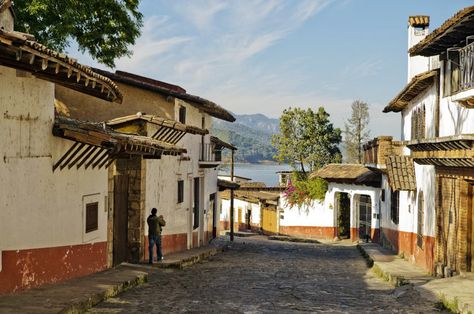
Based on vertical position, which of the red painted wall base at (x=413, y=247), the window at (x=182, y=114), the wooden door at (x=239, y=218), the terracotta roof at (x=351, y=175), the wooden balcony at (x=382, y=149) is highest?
the window at (x=182, y=114)

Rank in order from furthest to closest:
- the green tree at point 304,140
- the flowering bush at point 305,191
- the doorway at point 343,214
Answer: the green tree at point 304,140 < the flowering bush at point 305,191 < the doorway at point 343,214

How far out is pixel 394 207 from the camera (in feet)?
74.3

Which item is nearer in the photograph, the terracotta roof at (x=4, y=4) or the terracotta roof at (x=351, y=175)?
the terracotta roof at (x=4, y=4)

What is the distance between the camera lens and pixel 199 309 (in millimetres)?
9516

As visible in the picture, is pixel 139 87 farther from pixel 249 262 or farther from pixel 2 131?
pixel 2 131

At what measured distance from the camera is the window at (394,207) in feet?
71.6

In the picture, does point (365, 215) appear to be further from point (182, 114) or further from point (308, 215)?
point (182, 114)

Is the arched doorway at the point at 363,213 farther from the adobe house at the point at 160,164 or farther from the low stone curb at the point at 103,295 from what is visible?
the low stone curb at the point at 103,295

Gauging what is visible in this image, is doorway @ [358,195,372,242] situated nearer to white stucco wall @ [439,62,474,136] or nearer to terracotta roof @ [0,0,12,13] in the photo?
white stucco wall @ [439,62,474,136]

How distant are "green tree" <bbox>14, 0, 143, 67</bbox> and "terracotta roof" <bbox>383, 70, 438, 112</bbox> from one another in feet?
32.2

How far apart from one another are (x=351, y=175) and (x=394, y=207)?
869 centimetres

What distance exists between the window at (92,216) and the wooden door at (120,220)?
191cm

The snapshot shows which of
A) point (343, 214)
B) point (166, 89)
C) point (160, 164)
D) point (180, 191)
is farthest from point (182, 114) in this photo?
point (343, 214)

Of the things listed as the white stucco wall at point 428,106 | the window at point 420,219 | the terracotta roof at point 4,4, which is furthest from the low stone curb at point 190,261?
the terracotta roof at point 4,4
